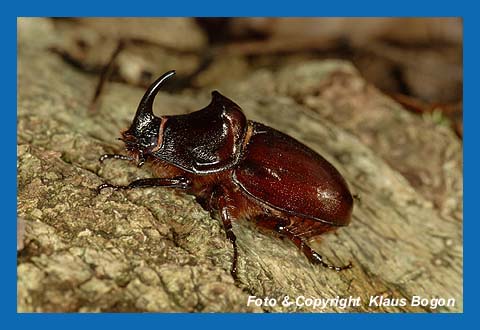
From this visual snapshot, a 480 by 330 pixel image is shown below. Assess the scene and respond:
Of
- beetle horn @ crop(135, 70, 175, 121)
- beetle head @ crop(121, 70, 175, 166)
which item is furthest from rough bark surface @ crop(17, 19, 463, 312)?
beetle horn @ crop(135, 70, 175, 121)

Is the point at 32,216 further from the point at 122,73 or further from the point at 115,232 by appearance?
the point at 122,73

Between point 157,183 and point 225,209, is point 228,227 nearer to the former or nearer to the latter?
point 225,209

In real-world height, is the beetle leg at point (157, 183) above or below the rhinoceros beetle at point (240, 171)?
below

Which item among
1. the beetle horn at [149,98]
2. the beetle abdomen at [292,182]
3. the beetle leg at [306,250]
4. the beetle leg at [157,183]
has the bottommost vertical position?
the beetle leg at [306,250]

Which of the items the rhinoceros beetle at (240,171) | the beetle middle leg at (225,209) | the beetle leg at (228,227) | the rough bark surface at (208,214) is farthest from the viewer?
the rhinoceros beetle at (240,171)

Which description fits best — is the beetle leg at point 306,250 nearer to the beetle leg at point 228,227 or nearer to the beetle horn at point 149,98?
the beetle leg at point 228,227

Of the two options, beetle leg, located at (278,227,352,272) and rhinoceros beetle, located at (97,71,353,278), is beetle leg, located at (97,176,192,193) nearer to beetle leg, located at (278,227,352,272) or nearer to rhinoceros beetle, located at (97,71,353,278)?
rhinoceros beetle, located at (97,71,353,278)

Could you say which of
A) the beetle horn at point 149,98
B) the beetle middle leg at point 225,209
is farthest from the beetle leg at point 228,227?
the beetle horn at point 149,98
